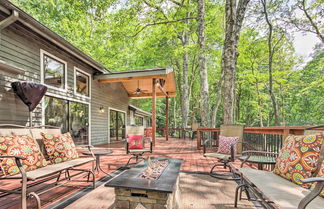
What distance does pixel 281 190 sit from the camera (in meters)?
1.52

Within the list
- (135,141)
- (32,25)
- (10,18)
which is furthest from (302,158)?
(32,25)

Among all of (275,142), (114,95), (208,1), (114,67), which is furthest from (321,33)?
(114,67)

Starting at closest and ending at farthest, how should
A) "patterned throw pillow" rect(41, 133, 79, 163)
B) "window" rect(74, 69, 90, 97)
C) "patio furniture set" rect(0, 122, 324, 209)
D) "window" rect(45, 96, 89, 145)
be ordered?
"patio furniture set" rect(0, 122, 324, 209) < "patterned throw pillow" rect(41, 133, 79, 163) < "window" rect(45, 96, 89, 145) < "window" rect(74, 69, 90, 97)

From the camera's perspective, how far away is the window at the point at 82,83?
6.26m

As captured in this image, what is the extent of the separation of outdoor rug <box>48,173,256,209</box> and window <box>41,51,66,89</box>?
3.65 m

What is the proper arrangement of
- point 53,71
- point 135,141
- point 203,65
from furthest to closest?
point 203,65 < point 53,71 < point 135,141

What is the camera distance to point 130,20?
779 cm

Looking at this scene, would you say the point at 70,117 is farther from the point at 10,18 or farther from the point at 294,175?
the point at 294,175

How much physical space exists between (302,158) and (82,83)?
690cm

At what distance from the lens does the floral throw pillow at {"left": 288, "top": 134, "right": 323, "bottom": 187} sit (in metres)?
1.57

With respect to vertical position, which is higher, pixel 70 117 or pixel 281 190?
pixel 70 117

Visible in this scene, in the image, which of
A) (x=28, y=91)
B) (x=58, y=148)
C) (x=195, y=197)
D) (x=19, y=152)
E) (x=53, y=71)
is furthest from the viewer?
(x=53, y=71)

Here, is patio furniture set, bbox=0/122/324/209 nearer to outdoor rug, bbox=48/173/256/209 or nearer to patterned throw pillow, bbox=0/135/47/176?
patterned throw pillow, bbox=0/135/47/176

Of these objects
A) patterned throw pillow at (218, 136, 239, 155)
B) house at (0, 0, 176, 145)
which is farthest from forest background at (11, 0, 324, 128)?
house at (0, 0, 176, 145)
